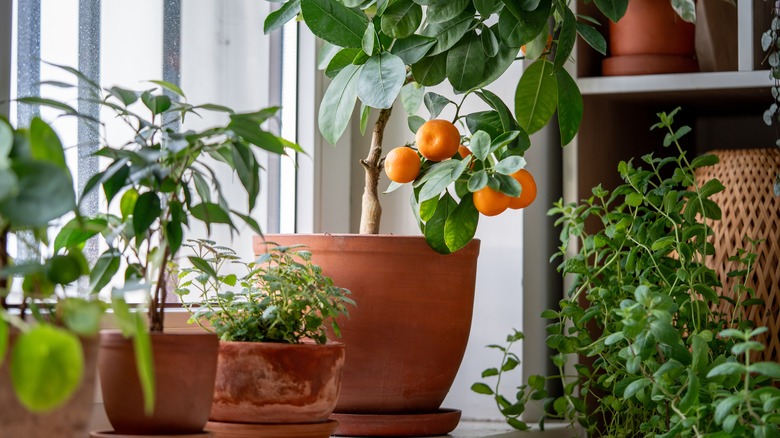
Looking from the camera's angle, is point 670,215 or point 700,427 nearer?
point 700,427

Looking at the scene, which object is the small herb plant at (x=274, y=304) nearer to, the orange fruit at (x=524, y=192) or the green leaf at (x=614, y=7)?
the orange fruit at (x=524, y=192)

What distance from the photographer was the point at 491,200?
1.12m

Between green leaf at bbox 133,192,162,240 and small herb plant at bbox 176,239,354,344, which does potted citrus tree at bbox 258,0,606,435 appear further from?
green leaf at bbox 133,192,162,240

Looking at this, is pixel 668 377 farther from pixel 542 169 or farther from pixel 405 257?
pixel 542 169

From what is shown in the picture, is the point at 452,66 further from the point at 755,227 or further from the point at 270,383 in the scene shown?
the point at 755,227

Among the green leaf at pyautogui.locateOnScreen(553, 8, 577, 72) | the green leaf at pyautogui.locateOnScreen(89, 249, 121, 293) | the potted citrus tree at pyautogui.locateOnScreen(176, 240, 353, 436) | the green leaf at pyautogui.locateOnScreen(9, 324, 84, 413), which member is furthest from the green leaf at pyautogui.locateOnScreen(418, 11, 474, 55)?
the green leaf at pyautogui.locateOnScreen(9, 324, 84, 413)

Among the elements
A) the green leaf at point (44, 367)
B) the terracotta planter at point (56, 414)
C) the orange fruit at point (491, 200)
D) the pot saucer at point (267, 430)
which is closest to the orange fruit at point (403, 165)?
the orange fruit at point (491, 200)

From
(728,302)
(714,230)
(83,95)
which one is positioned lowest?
(728,302)

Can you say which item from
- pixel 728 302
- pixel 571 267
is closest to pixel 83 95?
pixel 571 267

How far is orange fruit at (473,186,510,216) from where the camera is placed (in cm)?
111

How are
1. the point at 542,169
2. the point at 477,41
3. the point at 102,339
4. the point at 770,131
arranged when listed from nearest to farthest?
the point at 102,339, the point at 477,41, the point at 542,169, the point at 770,131

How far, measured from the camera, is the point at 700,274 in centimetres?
131

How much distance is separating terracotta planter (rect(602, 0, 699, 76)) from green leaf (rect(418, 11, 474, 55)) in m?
0.48

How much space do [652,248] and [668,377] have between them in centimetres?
22
